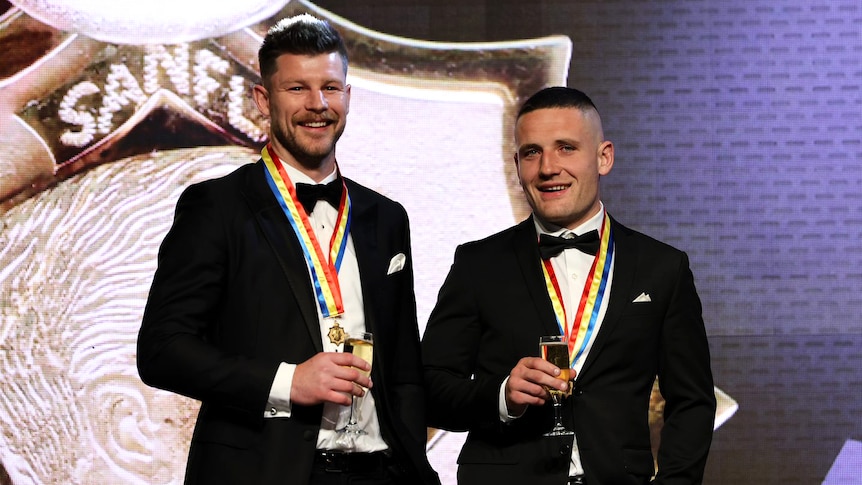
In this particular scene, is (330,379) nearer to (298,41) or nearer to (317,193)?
(317,193)

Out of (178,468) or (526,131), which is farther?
(178,468)

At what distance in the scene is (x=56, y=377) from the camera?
13.6 feet

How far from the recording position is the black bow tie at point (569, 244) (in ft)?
9.19

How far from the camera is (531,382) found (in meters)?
2.48

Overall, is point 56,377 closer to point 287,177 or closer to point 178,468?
point 178,468

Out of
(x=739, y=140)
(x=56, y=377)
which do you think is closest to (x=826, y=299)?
(x=739, y=140)

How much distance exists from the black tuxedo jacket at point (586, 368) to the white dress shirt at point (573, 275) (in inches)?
0.9

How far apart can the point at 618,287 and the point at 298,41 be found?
103 cm

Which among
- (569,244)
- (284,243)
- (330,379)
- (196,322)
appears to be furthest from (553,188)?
(196,322)

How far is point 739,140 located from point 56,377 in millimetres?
2894

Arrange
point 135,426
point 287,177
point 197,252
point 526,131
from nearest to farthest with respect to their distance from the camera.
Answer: point 197,252 → point 287,177 → point 526,131 → point 135,426

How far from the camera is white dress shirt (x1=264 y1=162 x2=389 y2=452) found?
7.61ft

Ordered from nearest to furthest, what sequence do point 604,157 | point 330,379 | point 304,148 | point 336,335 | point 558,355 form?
1. point 330,379
2. point 336,335
3. point 558,355
4. point 304,148
5. point 604,157

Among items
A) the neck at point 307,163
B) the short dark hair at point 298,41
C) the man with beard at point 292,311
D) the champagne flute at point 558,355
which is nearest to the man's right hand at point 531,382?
the champagne flute at point 558,355
